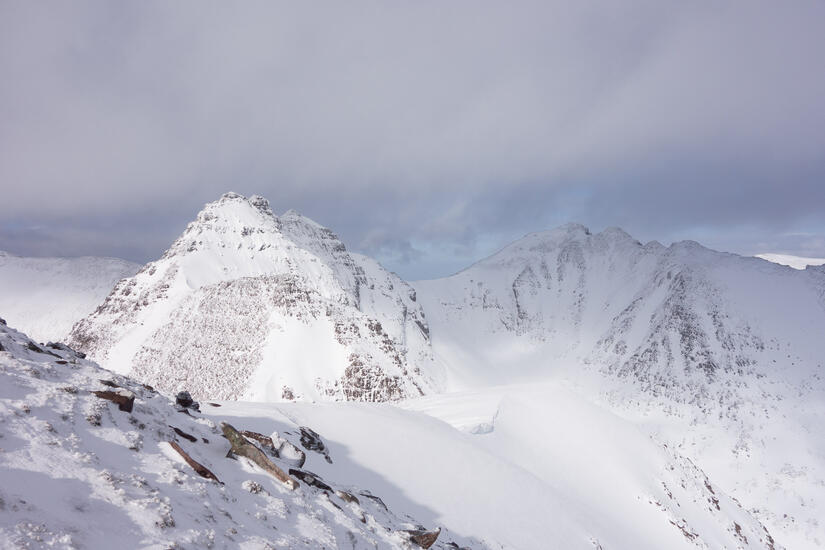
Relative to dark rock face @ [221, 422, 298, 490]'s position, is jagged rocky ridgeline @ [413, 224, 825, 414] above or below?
above

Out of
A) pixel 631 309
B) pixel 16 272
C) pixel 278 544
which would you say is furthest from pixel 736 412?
pixel 16 272

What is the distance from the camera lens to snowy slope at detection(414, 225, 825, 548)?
66.1 meters

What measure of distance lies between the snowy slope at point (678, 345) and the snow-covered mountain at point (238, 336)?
47.2 m

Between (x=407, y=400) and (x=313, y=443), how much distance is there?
31.5 m

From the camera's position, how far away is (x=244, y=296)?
230ft

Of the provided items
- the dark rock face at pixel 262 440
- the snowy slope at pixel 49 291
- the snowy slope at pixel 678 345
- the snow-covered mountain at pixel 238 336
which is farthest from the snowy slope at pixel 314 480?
the snowy slope at pixel 49 291

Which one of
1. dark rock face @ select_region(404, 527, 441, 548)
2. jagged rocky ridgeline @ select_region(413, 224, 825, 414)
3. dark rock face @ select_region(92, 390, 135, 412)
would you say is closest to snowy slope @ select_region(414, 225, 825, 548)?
jagged rocky ridgeline @ select_region(413, 224, 825, 414)

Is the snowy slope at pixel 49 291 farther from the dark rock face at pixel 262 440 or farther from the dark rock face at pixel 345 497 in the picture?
the dark rock face at pixel 345 497

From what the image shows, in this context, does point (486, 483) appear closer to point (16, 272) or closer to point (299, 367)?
point (299, 367)

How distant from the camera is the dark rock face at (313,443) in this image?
14.3 meters

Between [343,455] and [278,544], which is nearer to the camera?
[278,544]

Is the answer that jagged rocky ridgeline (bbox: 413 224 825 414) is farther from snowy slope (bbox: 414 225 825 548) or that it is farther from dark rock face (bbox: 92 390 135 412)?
dark rock face (bbox: 92 390 135 412)

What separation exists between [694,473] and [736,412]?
201 feet

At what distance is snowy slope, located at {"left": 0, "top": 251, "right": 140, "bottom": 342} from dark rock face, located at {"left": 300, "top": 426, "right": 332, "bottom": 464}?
535ft
